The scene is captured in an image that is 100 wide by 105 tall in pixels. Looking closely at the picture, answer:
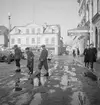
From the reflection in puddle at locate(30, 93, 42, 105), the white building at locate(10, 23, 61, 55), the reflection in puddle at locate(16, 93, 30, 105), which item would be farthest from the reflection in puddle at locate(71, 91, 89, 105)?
the white building at locate(10, 23, 61, 55)

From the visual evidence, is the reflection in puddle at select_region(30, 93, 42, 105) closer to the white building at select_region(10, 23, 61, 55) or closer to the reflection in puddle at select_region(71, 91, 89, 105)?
the reflection in puddle at select_region(71, 91, 89, 105)

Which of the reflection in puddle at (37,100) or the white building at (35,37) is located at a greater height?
the white building at (35,37)

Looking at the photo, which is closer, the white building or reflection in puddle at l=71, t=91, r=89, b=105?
reflection in puddle at l=71, t=91, r=89, b=105

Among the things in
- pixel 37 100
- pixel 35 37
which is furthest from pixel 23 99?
pixel 35 37

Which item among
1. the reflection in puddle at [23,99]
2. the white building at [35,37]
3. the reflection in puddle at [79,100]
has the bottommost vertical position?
the reflection in puddle at [79,100]

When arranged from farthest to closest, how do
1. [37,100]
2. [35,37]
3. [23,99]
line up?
1. [35,37]
2. [23,99]
3. [37,100]

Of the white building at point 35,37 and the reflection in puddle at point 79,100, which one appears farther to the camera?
the white building at point 35,37

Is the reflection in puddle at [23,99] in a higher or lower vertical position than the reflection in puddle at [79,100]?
higher

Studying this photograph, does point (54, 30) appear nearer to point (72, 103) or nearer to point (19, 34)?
point (19, 34)

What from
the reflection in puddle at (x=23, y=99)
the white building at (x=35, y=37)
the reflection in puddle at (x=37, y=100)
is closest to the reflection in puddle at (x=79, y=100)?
the reflection in puddle at (x=37, y=100)

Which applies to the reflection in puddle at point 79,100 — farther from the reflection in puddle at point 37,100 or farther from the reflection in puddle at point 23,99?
the reflection in puddle at point 23,99

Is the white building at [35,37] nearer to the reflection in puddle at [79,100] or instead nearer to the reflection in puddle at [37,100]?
the reflection in puddle at [37,100]

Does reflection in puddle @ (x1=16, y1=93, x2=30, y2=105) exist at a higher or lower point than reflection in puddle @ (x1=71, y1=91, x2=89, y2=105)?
higher

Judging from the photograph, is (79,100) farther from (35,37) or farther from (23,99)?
(35,37)
